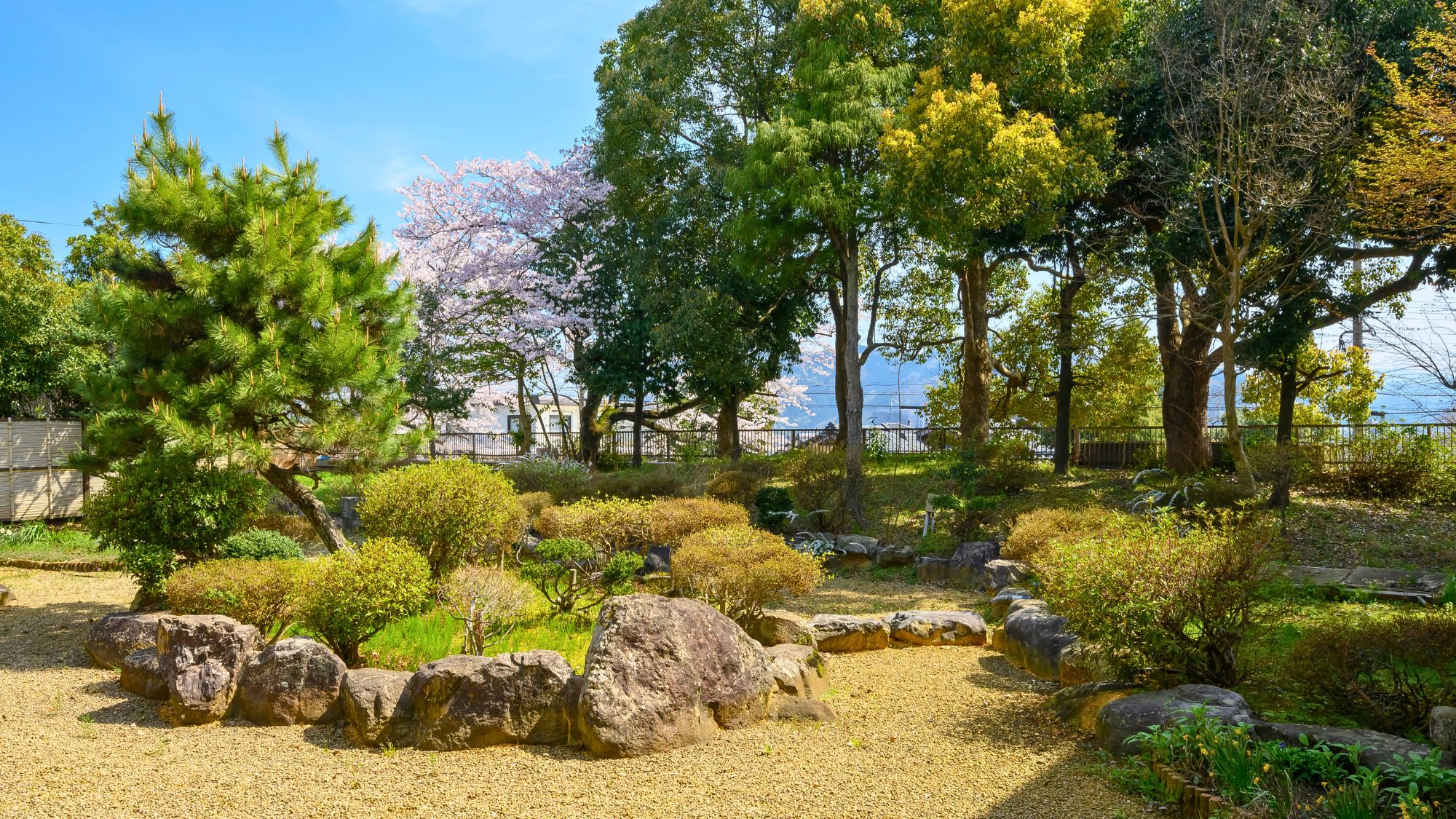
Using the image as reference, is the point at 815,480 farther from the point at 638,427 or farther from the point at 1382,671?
the point at 1382,671

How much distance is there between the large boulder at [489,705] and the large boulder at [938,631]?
10.7 feet

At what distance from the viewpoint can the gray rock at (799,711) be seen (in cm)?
490

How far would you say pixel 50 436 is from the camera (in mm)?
12734

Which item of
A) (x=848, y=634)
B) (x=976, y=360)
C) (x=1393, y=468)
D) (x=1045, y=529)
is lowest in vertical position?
(x=848, y=634)

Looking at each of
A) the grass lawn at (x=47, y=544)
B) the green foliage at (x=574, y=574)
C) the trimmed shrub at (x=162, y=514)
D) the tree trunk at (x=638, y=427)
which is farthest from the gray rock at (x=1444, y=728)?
the tree trunk at (x=638, y=427)

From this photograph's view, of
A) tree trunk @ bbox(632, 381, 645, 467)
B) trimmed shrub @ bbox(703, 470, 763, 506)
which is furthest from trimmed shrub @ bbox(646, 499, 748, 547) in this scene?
tree trunk @ bbox(632, 381, 645, 467)

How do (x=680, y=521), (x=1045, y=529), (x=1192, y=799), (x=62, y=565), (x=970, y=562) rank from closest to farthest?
(x=1192, y=799), (x=1045, y=529), (x=680, y=521), (x=970, y=562), (x=62, y=565)

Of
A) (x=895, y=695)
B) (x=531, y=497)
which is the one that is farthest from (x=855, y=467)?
(x=895, y=695)

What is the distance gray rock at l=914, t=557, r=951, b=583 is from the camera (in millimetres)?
9969

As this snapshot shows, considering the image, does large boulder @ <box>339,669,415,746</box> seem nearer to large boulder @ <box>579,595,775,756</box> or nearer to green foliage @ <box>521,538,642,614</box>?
large boulder @ <box>579,595,775,756</box>

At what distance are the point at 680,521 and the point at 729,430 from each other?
10.8 meters

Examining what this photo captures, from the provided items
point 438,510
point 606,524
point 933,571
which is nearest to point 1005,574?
point 933,571

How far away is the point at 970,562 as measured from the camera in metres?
9.79

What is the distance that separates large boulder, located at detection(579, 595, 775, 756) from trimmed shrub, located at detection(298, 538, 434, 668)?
1.45 m
